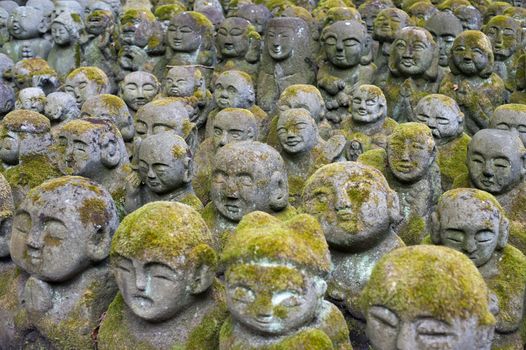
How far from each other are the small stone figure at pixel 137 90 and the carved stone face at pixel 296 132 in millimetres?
3661

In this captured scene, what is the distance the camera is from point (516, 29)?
48.1ft

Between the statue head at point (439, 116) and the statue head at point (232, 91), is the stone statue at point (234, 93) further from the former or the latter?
the statue head at point (439, 116)

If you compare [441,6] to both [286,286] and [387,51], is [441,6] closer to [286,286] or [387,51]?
[387,51]

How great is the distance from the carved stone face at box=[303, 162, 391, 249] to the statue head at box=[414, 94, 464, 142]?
3844mm

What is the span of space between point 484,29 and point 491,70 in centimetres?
315

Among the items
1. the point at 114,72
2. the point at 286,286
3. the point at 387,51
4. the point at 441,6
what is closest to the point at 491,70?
the point at 387,51

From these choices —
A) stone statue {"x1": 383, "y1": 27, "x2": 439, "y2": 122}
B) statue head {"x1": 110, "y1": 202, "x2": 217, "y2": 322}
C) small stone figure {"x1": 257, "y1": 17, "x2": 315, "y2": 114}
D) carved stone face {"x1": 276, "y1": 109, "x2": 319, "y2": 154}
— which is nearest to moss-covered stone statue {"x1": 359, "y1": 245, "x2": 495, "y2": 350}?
statue head {"x1": 110, "y1": 202, "x2": 217, "y2": 322}

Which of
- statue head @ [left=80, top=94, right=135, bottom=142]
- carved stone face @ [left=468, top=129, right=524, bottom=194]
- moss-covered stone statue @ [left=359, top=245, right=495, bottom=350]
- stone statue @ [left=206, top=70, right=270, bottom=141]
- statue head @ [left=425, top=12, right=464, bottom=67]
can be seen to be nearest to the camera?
moss-covered stone statue @ [left=359, top=245, right=495, bottom=350]

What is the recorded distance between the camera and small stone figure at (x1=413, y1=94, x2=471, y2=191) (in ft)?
30.7

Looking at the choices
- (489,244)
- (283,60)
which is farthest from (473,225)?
(283,60)

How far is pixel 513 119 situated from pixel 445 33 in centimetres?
545

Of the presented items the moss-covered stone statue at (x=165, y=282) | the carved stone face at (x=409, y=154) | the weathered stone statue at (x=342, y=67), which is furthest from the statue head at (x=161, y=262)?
the weathered stone statue at (x=342, y=67)

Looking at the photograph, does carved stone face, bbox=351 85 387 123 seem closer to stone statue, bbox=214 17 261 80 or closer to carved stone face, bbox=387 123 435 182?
carved stone face, bbox=387 123 435 182

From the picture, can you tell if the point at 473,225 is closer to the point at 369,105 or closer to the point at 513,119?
the point at 513,119
